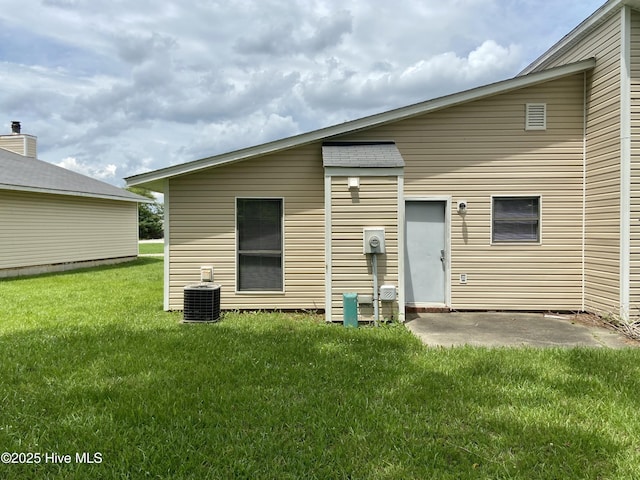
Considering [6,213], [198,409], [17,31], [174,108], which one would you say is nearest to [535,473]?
[198,409]

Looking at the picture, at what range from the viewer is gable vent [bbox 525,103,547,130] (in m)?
6.61

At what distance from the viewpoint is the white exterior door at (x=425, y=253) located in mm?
6879

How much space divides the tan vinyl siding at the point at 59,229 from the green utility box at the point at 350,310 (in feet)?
34.4

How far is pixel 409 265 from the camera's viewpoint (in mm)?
6906

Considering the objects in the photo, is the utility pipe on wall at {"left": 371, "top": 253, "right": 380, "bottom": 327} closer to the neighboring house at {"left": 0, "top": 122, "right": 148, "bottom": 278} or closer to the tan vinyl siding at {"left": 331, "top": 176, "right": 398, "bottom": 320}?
the tan vinyl siding at {"left": 331, "top": 176, "right": 398, "bottom": 320}

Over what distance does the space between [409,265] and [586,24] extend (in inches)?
186

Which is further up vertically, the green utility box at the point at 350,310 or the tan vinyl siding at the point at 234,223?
the tan vinyl siding at the point at 234,223

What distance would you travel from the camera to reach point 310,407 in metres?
3.16

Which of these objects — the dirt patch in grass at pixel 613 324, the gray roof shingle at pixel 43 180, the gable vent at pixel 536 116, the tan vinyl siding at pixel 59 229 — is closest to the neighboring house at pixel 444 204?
the gable vent at pixel 536 116

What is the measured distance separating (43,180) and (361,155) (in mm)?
11631

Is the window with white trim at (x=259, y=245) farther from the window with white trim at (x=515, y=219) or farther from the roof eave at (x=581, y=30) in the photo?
the roof eave at (x=581, y=30)

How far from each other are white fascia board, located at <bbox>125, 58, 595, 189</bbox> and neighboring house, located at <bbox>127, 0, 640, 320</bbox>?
2cm

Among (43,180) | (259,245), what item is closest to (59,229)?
(43,180)

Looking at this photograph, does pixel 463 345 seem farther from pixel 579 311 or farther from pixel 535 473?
pixel 579 311
